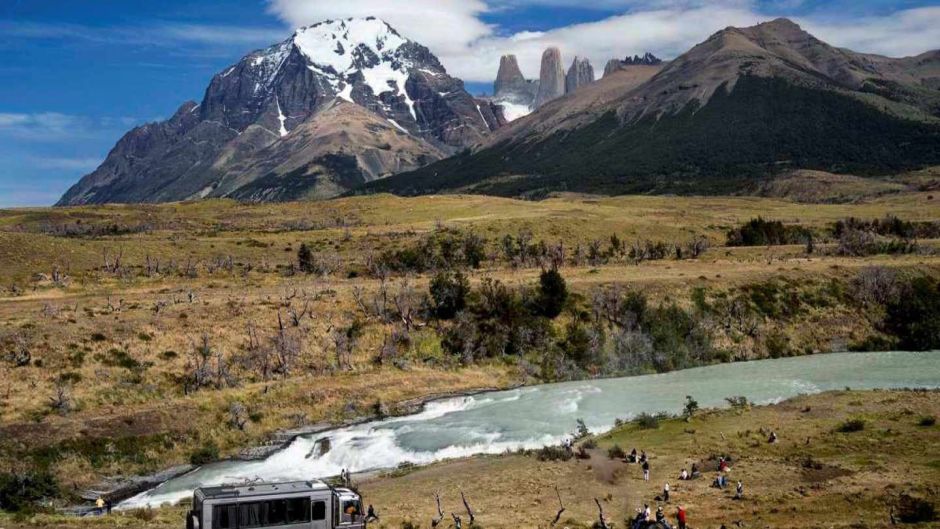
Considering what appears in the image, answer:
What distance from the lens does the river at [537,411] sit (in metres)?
53.3

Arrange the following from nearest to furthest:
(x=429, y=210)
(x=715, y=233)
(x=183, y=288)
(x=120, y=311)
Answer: (x=120, y=311)
(x=183, y=288)
(x=715, y=233)
(x=429, y=210)

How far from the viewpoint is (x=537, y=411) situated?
63438 mm

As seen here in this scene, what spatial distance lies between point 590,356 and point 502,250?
52990mm

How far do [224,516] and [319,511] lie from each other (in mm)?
3761

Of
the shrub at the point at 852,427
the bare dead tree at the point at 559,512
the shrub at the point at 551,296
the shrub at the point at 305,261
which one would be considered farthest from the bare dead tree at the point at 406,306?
the shrub at the point at 852,427

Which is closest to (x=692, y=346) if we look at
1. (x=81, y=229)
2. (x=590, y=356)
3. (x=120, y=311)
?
(x=590, y=356)

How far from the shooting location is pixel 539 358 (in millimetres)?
79312

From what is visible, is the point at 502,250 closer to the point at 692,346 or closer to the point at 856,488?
the point at 692,346

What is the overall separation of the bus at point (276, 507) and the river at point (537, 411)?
1667 centimetres

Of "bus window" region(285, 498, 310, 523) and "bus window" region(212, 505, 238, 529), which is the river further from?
"bus window" region(285, 498, 310, 523)

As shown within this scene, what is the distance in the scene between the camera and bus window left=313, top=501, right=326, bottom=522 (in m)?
32.6

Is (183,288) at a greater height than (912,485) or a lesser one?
greater

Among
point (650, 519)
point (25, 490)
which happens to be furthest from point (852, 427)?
point (25, 490)

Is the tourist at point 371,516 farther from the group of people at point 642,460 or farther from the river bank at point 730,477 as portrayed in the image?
the group of people at point 642,460
